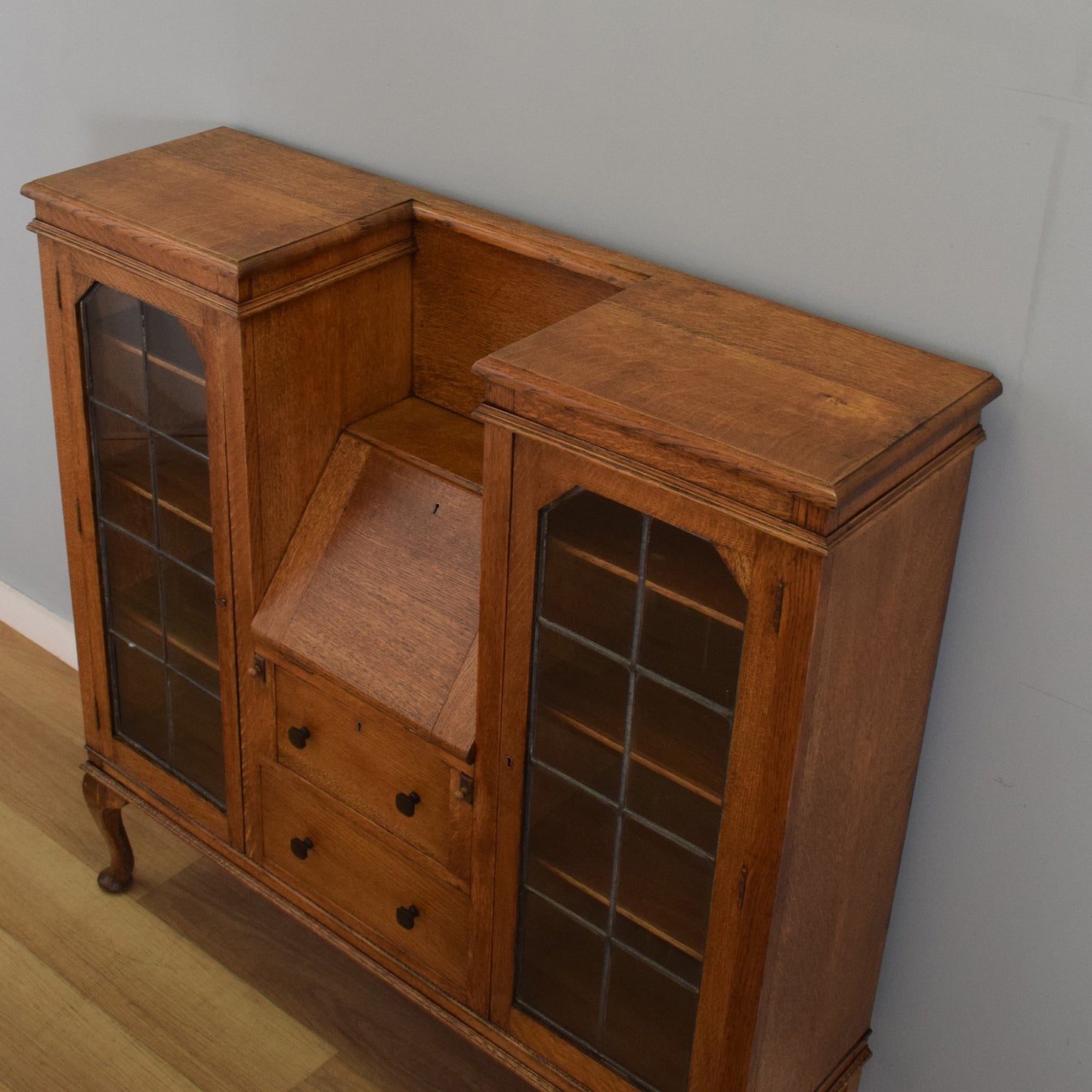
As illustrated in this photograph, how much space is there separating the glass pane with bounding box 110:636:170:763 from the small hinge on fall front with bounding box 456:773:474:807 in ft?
1.84

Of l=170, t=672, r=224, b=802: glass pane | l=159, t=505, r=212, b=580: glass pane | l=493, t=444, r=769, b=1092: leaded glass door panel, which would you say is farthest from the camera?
l=170, t=672, r=224, b=802: glass pane

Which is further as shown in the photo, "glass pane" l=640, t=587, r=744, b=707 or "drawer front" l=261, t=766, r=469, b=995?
"drawer front" l=261, t=766, r=469, b=995

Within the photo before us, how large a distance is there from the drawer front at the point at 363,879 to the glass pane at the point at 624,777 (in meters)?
0.13

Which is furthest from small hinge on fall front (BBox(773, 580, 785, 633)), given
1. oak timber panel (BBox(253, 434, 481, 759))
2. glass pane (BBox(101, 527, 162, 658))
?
glass pane (BBox(101, 527, 162, 658))

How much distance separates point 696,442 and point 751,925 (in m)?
0.49

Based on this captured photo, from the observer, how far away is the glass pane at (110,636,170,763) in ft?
6.57

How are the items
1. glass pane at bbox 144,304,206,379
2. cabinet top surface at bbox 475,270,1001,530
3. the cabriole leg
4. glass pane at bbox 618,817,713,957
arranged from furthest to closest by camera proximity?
the cabriole leg < glass pane at bbox 144,304,206,379 < glass pane at bbox 618,817,713,957 < cabinet top surface at bbox 475,270,1001,530

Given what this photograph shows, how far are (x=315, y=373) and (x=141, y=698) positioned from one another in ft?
1.97

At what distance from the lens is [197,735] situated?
1974 millimetres

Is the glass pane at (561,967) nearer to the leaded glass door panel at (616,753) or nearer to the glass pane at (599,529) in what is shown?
the leaded glass door panel at (616,753)

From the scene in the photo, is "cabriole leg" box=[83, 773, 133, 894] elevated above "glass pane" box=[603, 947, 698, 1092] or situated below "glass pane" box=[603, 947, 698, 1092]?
below

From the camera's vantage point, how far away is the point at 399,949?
1.82 m

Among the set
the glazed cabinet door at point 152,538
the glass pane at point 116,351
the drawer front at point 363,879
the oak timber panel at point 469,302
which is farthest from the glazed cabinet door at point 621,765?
the glass pane at point 116,351

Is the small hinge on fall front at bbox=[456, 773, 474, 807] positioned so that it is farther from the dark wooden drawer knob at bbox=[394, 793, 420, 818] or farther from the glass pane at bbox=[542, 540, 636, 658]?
the glass pane at bbox=[542, 540, 636, 658]
